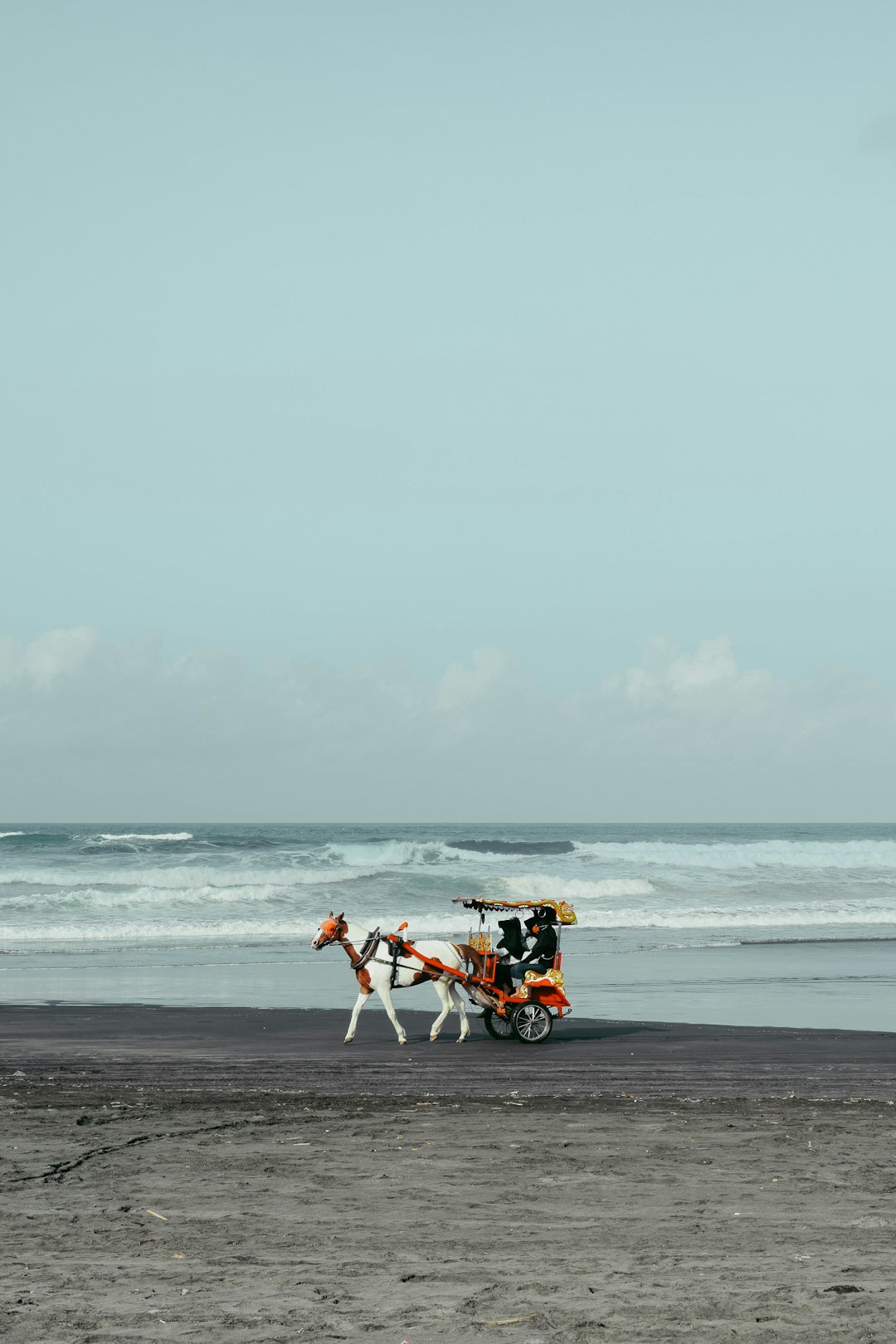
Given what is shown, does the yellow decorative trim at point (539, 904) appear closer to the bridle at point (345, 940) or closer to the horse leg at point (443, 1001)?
the horse leg at point (443, 1001)

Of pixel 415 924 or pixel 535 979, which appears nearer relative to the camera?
pixel 535 979

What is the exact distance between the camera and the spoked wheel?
650 inches

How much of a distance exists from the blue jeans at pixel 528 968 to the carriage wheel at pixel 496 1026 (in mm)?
550

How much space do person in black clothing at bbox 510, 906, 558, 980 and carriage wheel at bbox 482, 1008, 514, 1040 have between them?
1.95 feet

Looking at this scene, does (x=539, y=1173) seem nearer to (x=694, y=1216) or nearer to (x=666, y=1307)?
(x=694, y=1216)

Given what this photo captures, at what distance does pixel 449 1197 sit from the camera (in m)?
8.59

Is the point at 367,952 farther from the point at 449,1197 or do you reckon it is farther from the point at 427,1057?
the point at 449,1197

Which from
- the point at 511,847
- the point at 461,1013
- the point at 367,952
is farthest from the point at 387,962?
the point at 511,847

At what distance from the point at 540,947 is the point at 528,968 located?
334 mm

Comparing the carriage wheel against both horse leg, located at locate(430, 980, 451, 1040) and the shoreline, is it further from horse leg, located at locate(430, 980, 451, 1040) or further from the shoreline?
horse leg, located at locate(430, 980, 451, 1040)

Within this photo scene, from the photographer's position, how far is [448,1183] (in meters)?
8.96

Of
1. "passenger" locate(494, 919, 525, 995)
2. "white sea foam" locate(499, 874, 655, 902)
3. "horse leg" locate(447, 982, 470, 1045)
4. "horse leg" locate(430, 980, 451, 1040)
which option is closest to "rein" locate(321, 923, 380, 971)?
"horse leg" locate(430, 980, 451, 1040)

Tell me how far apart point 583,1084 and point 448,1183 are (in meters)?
4.63

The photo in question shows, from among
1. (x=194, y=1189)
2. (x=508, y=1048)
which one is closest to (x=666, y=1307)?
(x=194, y=1189)
